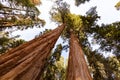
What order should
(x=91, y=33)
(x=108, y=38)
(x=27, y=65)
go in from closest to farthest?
(x=27, y=65) → (x=108, y=38) → (x=91, y=33)

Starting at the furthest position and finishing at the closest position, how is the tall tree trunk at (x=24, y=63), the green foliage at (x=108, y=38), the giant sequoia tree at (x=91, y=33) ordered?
the giant sequoia tree at (x=91, y=33) < the green foliage at (x=108, y=38) < the tall tree trunk at (x=24, y=63)

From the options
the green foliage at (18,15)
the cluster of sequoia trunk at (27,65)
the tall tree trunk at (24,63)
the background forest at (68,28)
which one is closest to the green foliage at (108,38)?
the background forest at (68,28)

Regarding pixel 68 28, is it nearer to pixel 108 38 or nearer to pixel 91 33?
pixel 91 33

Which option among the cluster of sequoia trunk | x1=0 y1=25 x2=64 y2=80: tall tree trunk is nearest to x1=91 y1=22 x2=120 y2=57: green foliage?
the cluster of sequoia trunk

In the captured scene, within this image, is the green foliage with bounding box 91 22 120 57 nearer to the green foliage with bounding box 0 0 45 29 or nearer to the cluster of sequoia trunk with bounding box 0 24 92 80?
the green foliage with bounding box 0 0 45 29

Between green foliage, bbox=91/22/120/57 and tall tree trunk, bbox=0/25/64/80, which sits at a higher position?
tall tree trunk, bbox=0/25/64/80

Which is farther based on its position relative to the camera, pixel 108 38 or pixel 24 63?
pixel 108 38

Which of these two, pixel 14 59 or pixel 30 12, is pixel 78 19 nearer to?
pixel 30 12

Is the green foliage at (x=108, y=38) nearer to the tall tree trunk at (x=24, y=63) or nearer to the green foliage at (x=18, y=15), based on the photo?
the green foliage at (x=18, y=15)

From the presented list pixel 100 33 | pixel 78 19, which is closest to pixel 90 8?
pixel 78 19

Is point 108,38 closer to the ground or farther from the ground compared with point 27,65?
closer to the ground

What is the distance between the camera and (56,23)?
61.3 ft

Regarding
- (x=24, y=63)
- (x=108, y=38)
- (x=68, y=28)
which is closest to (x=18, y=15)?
(x=68, y=28)

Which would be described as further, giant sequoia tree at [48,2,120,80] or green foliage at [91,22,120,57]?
giant sequoia tree at [48,2,120,80]
